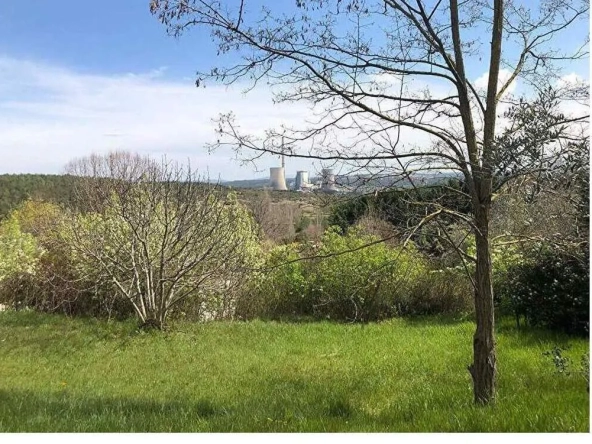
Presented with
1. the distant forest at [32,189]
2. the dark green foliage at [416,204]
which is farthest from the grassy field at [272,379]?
the distant forest at [32,189]

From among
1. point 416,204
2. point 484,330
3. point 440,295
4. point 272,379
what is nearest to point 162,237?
point 272,379

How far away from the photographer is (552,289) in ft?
8.99

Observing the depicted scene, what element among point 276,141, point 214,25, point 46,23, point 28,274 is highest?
point 46,23

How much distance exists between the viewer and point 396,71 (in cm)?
158

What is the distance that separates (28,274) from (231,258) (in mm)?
2363

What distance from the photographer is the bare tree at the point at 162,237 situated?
396 centimetres

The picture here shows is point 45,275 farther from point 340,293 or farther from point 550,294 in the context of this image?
point 550,294

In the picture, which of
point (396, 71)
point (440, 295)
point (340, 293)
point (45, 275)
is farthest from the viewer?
point (45, 275)

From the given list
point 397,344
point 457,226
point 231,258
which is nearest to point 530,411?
point 457,226

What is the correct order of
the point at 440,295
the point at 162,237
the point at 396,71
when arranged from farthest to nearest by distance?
the point at 440,295 < the point at 162,237 < the point at 396,71

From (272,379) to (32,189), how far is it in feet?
6.18

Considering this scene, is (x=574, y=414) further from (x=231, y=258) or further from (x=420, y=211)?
(x=231, y=258)

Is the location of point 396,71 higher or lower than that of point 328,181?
higher

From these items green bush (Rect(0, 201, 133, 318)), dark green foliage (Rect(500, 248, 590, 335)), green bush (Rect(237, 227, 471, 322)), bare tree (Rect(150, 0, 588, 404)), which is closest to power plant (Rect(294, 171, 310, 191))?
bare tree (Rect(150, 0, 588, 404))
